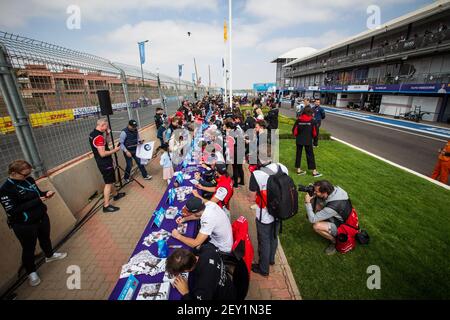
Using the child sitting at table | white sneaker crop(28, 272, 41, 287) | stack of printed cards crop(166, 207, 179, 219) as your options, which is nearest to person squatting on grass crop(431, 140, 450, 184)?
stack of printed cards crop(166, 207, 179, 219)

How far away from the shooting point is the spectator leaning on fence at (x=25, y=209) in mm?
3010

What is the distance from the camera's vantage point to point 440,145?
37.1ft

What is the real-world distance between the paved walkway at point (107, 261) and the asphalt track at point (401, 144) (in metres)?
7.88

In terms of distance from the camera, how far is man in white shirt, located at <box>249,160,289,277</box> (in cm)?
306

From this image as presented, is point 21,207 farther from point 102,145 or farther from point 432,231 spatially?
point 432,231

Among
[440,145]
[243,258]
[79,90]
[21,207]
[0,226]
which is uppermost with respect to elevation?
[79,90]

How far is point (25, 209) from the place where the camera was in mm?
3131

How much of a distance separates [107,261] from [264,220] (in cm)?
302

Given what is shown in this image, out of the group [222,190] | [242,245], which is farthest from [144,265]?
[222,190]

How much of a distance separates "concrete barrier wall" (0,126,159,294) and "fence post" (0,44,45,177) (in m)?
0.48

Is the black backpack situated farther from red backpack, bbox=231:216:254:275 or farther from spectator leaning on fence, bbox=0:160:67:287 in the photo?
spectator leaning on fence, bbox=0:160:67:287

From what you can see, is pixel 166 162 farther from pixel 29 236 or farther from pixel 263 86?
pixel 263 86

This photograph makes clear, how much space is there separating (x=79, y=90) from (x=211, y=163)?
408 cm

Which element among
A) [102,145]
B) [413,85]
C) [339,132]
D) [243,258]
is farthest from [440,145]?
[102,145]
